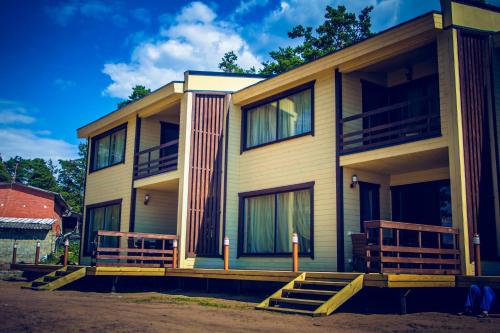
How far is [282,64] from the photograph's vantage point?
30.3 m

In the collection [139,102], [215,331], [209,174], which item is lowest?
[215,331]

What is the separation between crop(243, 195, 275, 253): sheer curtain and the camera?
14317 millimetres

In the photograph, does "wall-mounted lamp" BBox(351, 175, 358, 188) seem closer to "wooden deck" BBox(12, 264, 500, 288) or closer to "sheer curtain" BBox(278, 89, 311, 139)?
"sheer curtain" BBox(278, 89, 311, 139)

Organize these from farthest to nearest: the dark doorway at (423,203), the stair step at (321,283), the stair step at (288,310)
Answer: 1. the dark doorway at (423,203)
2. the stair step at (321,283)
3. the stair step at (288,310)

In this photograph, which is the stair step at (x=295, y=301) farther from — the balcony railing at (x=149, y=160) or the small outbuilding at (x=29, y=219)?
the small outbuilding at (x=29, y=219)

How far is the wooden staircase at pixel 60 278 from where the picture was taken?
13367 millimetres

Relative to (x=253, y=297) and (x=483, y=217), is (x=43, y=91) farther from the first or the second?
(x=483, y=217)

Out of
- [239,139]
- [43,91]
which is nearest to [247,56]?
[43,91]

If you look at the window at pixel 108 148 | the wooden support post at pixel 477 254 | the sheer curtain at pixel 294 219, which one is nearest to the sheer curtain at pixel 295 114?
the sheer curtain at pixel 294 219

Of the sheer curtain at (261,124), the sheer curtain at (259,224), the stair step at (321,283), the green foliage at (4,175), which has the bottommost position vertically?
the stair step at (321,283)

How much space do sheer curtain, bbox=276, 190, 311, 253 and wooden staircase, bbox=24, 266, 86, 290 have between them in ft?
17.8

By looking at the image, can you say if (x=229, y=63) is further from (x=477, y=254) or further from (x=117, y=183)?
(x=477, y=254)

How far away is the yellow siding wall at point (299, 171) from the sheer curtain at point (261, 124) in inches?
13.1

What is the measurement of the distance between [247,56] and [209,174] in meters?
21.6
